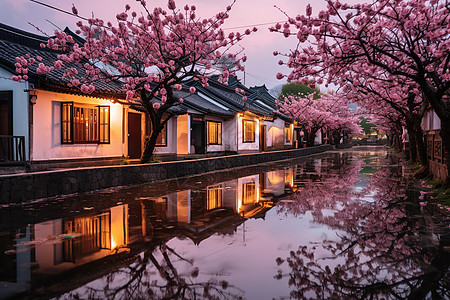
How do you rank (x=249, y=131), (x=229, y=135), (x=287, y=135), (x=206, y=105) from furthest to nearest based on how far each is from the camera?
(x=287, y=135) < (x=249, y=131) < (x=229, y=135) < (x=206, y=105)

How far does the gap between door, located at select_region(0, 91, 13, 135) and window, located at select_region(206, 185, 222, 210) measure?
847 centimetres

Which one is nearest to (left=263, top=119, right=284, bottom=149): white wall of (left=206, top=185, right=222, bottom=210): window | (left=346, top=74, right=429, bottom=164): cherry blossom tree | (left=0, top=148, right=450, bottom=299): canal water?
(left=346, top=74, right=429, bottom=164): cherry blossom tree

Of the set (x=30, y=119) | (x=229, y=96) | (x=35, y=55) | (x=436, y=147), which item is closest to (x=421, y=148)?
(x=436, y=147)

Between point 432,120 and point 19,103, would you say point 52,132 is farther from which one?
point 432,120

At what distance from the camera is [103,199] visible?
10.8 meters

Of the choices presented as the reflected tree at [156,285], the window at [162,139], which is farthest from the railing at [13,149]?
the reflected tree at [156,285]

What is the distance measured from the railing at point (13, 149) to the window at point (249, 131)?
23.3 meters

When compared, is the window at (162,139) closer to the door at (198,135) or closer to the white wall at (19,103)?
the door at (198,135)

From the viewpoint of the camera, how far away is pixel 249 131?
36844mm

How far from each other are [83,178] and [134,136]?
929 centimetres

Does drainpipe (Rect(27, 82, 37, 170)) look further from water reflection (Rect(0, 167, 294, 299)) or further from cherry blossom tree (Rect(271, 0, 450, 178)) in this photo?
cherry blossom tree (Rect(271, 0, 450, 178))

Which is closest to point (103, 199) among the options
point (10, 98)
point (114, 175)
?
point (114, 175)

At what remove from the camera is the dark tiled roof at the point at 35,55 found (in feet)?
46.1

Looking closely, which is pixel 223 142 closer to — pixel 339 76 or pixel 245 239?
pixel 339 76
